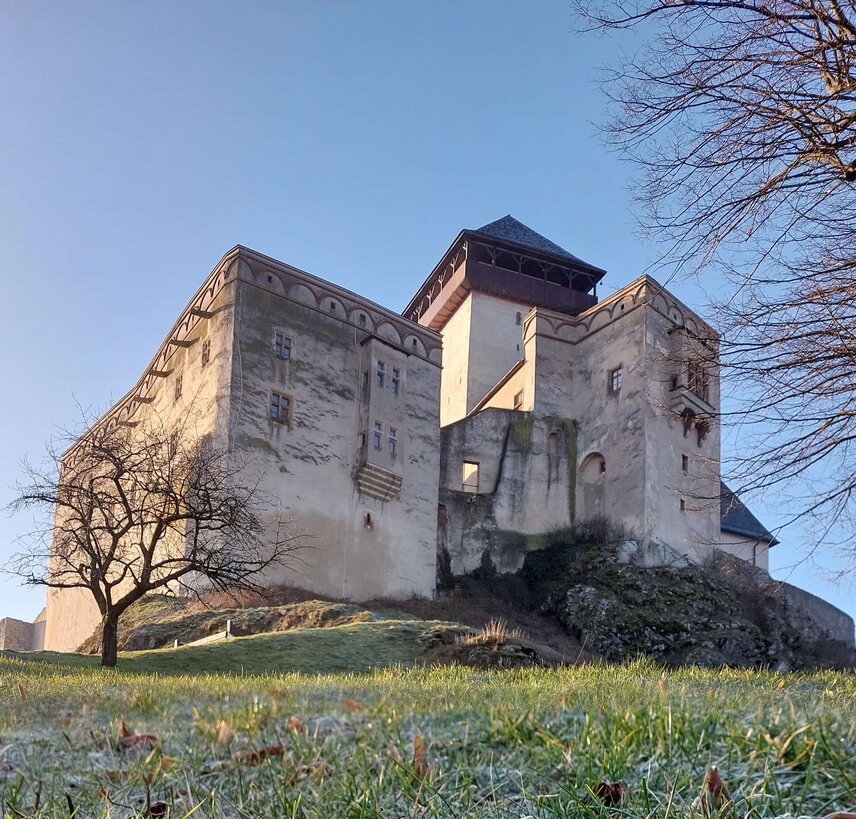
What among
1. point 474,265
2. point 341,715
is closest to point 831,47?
point 341,715

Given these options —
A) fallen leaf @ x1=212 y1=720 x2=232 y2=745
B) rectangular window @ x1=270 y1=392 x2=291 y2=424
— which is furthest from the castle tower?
fallen leaf @ x1=212 y1=720 x2=232 y2=745

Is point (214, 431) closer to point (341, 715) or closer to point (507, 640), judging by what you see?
point (507, 640)

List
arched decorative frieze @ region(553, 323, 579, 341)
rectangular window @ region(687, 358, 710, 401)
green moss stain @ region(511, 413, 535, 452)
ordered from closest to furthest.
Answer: rectangular window @ region(687, 358, 710, 401) → green moss stain @ region(511, 413, 535, 452) → arched decorative frieze @ region(553, 323, 579, 341)

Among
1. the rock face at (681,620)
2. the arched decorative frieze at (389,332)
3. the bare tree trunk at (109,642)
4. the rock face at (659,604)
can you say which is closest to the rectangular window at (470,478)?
the rock face at (659,604)

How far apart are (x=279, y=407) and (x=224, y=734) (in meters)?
25.3

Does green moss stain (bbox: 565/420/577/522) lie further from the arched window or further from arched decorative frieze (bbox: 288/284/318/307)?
arched decorative frieze (bbox: 288/284/318/307)

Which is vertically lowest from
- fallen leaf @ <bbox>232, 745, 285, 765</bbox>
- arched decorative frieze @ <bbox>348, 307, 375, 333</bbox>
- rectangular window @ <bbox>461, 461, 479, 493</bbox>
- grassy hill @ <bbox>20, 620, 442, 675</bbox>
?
grassy hill @ <bbox>20, 620, 442, 675</bbox>

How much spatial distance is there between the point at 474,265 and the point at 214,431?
823 inches

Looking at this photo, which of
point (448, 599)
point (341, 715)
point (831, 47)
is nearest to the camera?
point (341, 715)

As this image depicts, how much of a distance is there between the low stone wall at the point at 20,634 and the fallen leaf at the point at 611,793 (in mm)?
47667

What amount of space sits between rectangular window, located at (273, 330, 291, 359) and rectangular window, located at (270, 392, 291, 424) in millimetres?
1321

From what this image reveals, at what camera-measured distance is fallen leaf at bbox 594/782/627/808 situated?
3.61 metres

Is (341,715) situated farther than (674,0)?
No

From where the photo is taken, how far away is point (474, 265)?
4647 cm
